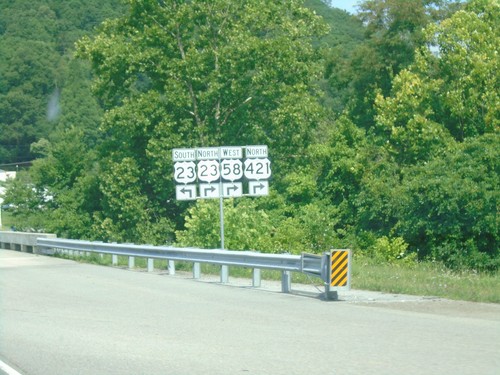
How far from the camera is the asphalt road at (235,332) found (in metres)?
9.41

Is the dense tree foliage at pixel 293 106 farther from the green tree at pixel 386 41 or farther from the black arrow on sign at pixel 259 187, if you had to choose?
the black arrow on sign at pixel 259 187

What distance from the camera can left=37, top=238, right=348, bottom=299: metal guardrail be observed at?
53.1 feet

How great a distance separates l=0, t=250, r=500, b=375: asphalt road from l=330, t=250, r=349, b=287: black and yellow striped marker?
38 cm

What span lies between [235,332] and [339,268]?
160 inches

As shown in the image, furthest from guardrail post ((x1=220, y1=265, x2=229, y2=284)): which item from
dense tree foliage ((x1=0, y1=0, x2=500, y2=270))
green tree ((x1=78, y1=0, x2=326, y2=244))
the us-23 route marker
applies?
green tree ((x1=78, y1=0, x2=326, y2=244))

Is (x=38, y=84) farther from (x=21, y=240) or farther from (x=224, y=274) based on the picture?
(x=224, y=274)

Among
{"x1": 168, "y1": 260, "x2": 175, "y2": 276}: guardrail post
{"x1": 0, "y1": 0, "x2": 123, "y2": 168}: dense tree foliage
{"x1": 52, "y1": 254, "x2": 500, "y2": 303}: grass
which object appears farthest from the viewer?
{"x1": 0, "y1": 0, "x2": 123, "y2": 168}: dense tree foliage

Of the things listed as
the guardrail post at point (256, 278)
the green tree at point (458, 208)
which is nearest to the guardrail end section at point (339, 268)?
the guardrail post at point (256, 278)

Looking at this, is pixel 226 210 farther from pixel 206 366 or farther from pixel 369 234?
pixel 206 366

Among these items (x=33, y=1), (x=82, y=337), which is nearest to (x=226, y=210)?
(x=82, y=337)

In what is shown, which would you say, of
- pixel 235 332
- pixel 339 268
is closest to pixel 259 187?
pixel 339 268

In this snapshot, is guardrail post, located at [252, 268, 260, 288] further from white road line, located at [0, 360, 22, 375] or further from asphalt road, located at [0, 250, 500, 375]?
white road line, located at [0, 360, 22, 375]

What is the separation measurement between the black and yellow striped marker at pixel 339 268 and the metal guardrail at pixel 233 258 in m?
0.09

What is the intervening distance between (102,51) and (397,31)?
15.7 metres
